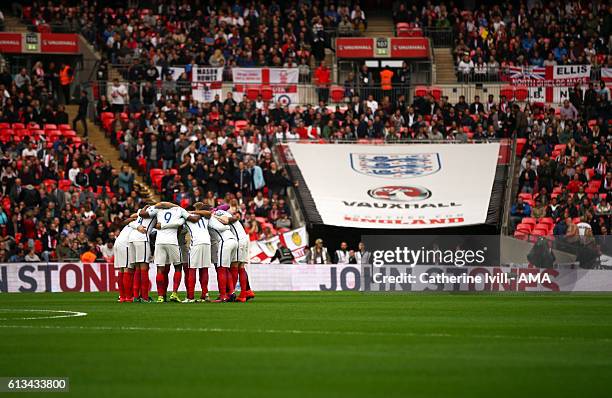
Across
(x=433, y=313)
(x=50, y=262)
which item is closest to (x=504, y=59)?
(x=50, y=262)

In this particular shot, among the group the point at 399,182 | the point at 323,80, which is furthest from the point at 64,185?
the point at 323,80

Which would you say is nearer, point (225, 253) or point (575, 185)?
point (225, 253)

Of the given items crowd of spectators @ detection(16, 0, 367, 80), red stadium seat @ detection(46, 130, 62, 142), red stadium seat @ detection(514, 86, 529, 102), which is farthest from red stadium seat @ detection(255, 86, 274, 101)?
red stadium seat @ detection(514, 86, 529, 102)

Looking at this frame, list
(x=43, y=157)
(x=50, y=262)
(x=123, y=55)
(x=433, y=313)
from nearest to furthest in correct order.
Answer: (x=433, y=313), (x=50, y=262), (x=43, y=157), (x=123, y=55)

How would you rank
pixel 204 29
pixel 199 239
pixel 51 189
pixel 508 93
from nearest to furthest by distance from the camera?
1. pixel 199 239
2. pixel 51 189
3. pixel 508 93
4. pixel 204 29

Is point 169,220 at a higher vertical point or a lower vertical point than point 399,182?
higher

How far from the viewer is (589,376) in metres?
11.0

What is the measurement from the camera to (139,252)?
2422 centimetres

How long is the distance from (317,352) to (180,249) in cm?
1185

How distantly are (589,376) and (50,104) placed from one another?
3512cm

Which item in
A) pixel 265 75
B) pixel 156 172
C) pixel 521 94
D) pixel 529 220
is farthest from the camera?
pixel 265 75

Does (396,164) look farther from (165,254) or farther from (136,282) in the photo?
(165,254)

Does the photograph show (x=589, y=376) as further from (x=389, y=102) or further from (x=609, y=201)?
(x=389, y=102)

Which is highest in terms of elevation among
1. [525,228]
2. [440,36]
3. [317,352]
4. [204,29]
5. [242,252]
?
[204,29]
